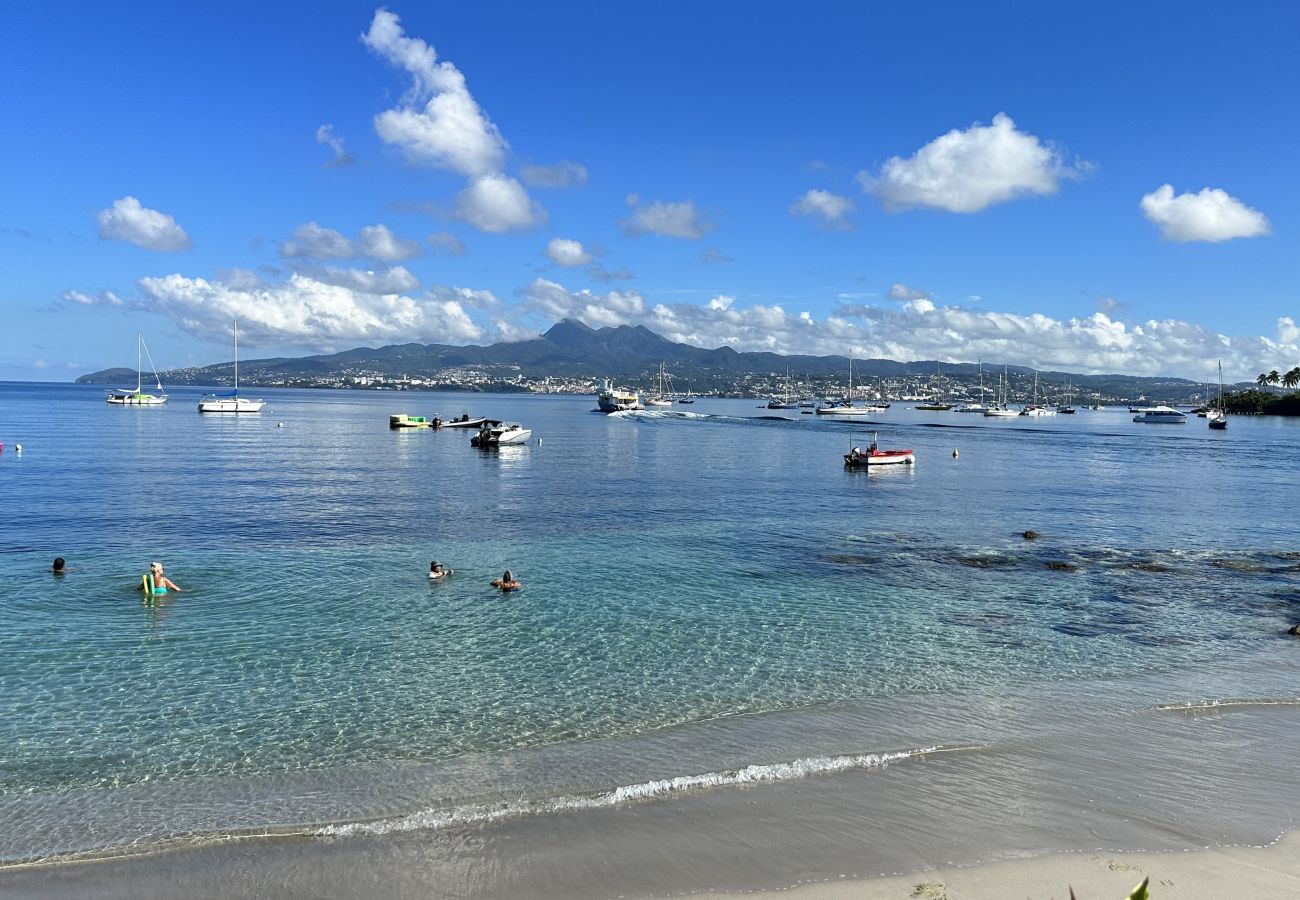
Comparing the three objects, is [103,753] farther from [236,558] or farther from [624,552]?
[624,552]

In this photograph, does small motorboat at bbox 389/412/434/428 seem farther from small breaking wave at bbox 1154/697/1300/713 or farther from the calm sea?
small breaking wave at bbox 1154/697/1300/713

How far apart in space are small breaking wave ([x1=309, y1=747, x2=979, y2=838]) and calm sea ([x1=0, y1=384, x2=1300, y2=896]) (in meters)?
0.06

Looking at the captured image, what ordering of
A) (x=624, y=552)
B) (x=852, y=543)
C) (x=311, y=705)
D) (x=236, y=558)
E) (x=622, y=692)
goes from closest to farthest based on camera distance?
(x=311, y=705) < (x=622, y=692) < (x=236, y=558) < (x=624, y=552) < (x=852, y=543)

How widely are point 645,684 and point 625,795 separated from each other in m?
5.52

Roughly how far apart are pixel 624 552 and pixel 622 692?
638 inches

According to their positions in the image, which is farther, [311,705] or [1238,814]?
[311,705]

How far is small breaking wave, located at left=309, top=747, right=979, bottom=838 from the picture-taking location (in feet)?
40.3

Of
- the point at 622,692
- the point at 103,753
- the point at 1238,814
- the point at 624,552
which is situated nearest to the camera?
the point at 1238,814

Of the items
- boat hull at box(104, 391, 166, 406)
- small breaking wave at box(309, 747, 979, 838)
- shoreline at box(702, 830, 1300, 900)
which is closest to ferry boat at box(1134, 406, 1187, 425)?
small breaking wave at box(309, 747, 979, 838)

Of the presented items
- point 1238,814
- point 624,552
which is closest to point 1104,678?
point 1238,814

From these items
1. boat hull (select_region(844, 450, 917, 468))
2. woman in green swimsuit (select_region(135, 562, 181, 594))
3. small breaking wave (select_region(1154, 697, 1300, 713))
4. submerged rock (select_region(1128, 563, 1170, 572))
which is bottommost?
submerged rock (select_region(1128, 563, 1170, 572))

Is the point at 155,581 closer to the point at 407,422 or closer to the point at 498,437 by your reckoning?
the point at 498,437

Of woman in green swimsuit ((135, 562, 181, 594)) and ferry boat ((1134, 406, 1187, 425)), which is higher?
ferry boat ((1134, 406, 1187, 425))

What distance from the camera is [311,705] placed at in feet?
56.5
